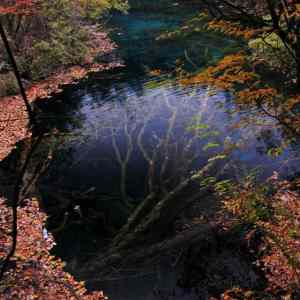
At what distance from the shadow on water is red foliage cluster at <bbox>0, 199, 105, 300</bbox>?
44cm

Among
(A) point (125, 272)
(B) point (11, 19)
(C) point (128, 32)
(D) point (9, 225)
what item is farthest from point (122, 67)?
(A) point (125, 272)

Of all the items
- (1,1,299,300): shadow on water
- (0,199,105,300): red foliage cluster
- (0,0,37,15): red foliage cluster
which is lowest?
(1,1,299,300): shadow on water

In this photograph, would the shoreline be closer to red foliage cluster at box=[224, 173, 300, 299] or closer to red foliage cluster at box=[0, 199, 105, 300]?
red foliage cluster at box=[0, 199, 105, 300]

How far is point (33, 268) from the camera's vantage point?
1045 cm

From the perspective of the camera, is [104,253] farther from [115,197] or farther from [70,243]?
[115,197]

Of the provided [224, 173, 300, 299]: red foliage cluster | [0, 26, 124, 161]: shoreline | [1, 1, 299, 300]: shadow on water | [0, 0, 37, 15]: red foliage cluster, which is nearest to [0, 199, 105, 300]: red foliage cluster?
[1, 1, 299, 300]: shadow on water

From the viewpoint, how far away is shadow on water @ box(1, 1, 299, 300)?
10898 mm

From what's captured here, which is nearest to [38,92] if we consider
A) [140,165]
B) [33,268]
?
[140,165]

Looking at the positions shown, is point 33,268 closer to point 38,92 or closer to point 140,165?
point 140,165

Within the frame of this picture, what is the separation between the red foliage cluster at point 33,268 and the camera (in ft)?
31.1

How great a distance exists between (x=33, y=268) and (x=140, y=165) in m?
6.60

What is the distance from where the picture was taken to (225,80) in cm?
742

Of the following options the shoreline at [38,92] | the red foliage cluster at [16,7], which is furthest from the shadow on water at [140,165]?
the red foliage cluster at [16,7]

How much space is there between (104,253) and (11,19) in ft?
74.5
